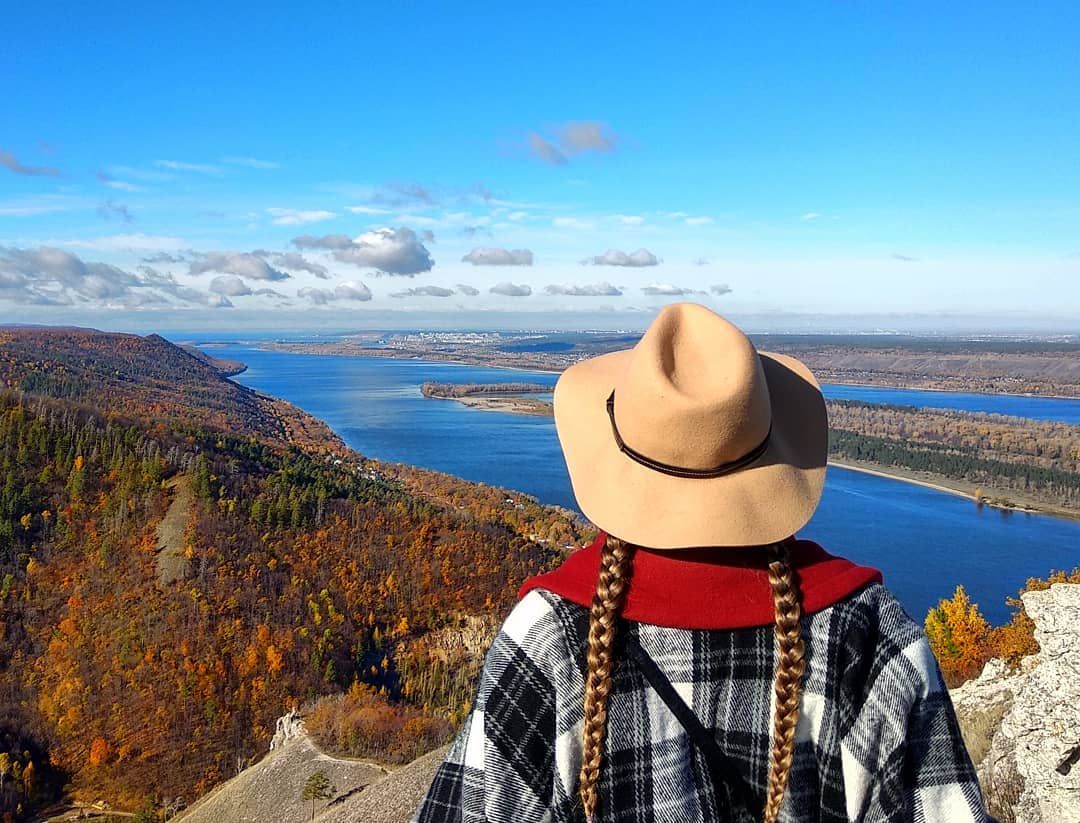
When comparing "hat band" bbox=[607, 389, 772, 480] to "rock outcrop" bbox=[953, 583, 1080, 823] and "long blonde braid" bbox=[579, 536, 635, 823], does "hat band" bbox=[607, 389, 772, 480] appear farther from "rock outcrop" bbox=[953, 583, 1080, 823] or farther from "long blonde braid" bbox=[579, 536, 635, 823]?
"rock outcrop" bbox=[953, 583, 1080, 823]

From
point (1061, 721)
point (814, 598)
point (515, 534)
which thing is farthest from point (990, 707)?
point (515, 534)

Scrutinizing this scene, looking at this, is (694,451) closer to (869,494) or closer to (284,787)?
A: (284,787)

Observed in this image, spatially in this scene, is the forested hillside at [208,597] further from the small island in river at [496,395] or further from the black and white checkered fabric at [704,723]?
the small island in river at [496,395]

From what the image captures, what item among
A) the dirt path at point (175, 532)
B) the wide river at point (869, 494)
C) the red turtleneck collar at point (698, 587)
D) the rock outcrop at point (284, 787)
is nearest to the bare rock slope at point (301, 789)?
the rock outcrop at point (284, 787)

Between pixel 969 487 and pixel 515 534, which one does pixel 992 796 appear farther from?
pixel 969 487

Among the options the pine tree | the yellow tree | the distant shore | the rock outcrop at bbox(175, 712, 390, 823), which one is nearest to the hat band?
the rock outcrop at bbox(175, 712, 390, 823)

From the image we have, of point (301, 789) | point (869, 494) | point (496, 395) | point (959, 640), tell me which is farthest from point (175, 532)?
point (496, 395)
